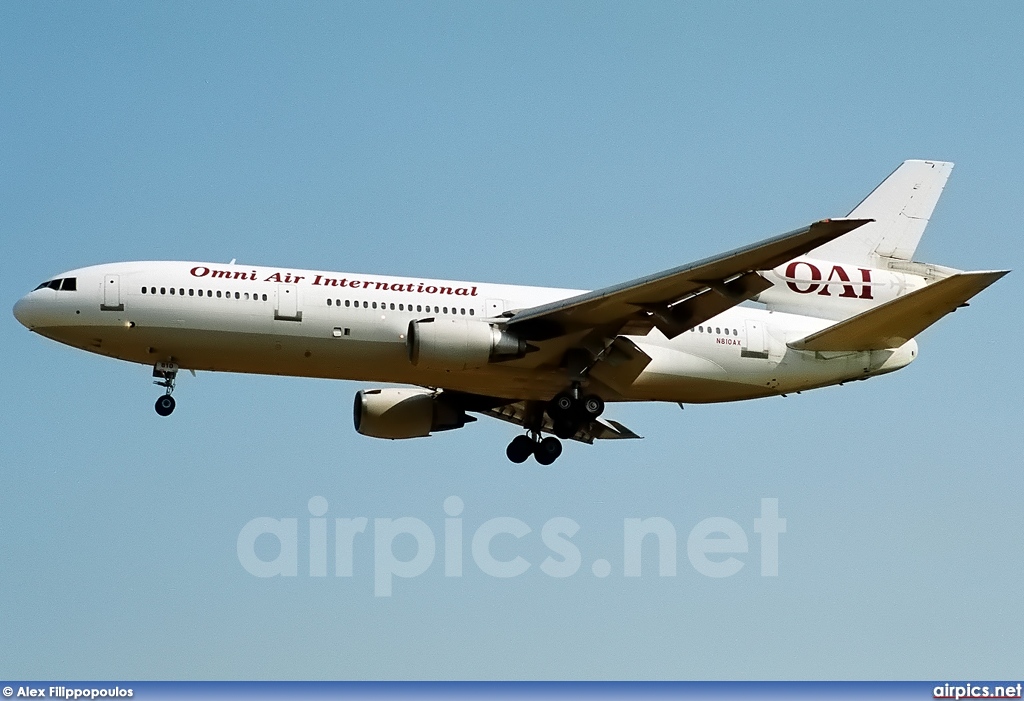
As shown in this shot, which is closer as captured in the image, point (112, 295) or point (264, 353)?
point (264, 353)

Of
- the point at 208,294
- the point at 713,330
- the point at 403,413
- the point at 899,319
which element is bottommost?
the point at 403,413

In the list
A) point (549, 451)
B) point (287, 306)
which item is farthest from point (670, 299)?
point (287, 306)

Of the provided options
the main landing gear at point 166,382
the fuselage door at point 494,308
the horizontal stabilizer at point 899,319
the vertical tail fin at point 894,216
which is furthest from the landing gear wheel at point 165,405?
the vertical tail fin at point 894,216

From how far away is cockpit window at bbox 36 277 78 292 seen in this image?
41.7m

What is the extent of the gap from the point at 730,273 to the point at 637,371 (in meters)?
5.35

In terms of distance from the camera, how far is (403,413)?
4734 centimetres

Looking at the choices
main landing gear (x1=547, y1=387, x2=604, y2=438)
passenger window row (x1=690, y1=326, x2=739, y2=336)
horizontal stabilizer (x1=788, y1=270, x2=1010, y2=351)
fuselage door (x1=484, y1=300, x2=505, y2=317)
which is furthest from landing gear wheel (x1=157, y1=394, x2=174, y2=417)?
horizontal stabilizer (x1=788, y1=270, x2=1010, y2=351)

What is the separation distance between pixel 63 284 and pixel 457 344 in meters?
10.9

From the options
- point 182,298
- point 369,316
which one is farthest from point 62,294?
point 369,316

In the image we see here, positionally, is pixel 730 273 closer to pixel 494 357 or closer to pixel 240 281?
pixel 494 357

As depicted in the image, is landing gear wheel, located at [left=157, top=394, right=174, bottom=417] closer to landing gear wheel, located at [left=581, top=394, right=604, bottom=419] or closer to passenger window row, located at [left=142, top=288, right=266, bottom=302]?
passenger window row, located at [left=142, top=288, right=266, bottom=302]

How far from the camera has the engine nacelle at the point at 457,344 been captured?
40000 mm

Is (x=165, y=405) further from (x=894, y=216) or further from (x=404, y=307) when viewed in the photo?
(x=894, y=216)

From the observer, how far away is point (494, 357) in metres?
40.8
